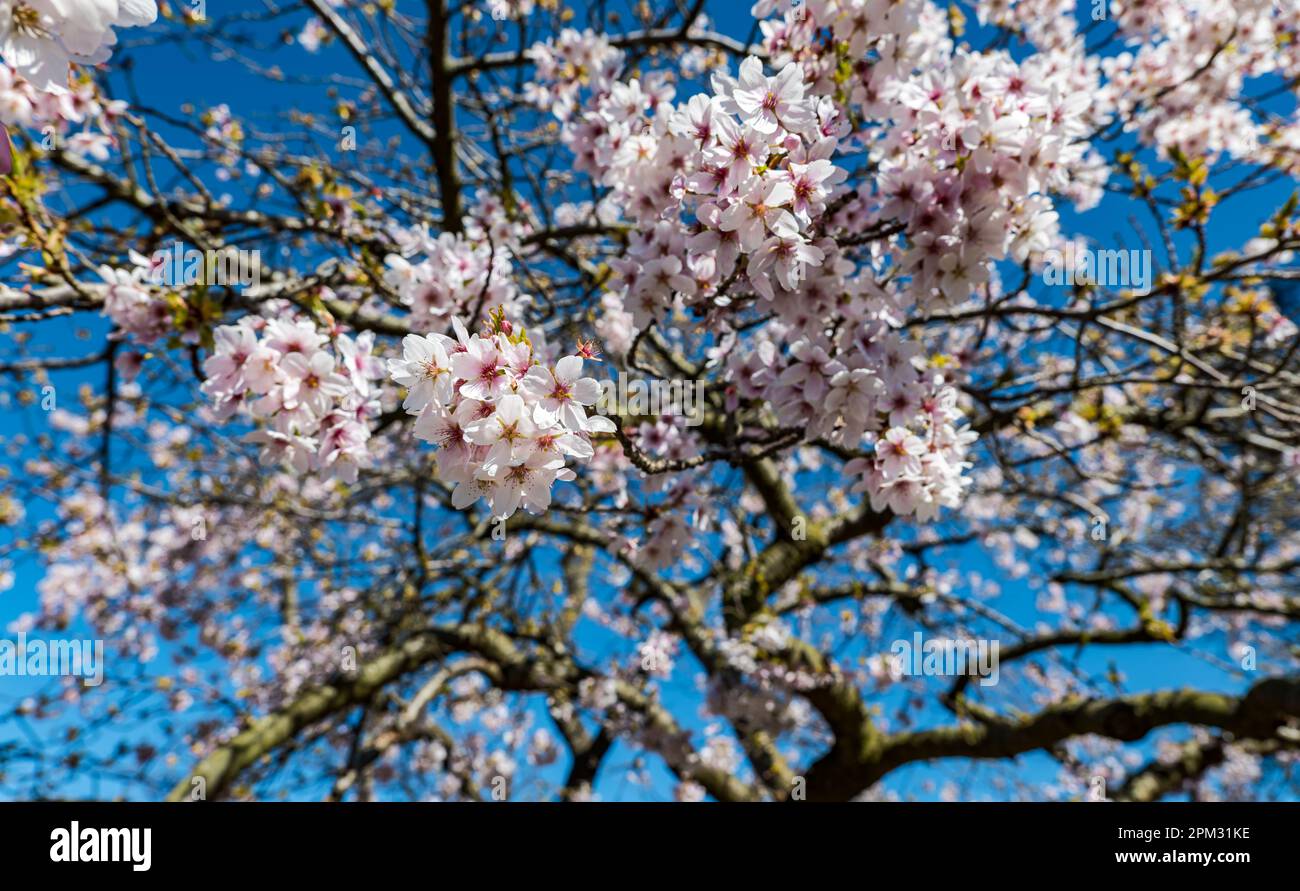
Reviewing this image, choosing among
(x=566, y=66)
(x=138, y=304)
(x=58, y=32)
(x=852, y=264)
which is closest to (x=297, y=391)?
(x=138, y=304)

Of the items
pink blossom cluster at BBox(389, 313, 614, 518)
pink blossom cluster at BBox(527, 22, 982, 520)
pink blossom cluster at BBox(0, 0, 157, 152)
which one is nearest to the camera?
pink blossom cluster at BBox(0, 0, 157, 152)

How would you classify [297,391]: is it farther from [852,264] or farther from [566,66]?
[566,66]

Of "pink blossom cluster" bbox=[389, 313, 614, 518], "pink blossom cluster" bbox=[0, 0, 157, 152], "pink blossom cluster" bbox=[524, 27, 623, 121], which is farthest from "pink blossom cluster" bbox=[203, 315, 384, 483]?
"pink blossom cluster" bbox=[524, 27, 623, 121]

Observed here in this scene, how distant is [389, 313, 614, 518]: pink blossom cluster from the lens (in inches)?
49.9

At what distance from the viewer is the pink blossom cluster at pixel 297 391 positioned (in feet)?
5.96

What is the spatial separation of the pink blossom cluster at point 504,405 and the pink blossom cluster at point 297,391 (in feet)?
1.91

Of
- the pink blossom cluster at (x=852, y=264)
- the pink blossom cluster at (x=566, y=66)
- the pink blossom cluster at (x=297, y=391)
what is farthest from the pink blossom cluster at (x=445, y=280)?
the pink blossom cluster at (x=566, y=66)

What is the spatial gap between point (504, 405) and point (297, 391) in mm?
875

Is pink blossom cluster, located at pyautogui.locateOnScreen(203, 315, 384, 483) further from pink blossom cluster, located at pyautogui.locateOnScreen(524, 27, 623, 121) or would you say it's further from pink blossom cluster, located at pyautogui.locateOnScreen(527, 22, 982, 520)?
pink blossom cluster, located at pyautogui.locateOnScreen(524, 27, 623, 121)

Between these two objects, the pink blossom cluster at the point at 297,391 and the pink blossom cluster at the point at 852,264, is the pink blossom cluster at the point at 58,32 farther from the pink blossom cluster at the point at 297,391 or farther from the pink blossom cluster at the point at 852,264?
the pink blossom cluster at the point at 852,264

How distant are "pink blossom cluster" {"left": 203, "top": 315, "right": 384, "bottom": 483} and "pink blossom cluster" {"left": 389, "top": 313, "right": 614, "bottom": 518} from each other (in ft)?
1.91

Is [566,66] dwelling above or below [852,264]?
above

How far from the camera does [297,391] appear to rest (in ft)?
5.96

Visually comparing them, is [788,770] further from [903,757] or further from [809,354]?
[809,354]
